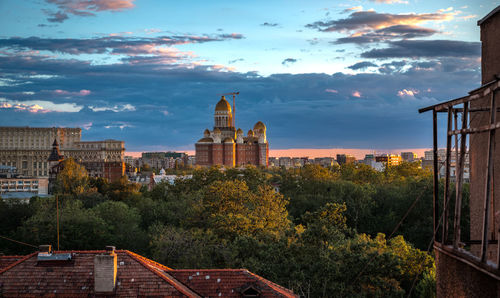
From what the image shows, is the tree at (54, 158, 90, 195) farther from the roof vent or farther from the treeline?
the roof vent

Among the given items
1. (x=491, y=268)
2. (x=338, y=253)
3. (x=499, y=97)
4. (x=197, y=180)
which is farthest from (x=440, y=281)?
(x=197, y=180)

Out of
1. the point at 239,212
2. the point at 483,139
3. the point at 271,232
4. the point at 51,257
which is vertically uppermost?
the point at 483,139

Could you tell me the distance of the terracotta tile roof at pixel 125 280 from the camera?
76.6 feet

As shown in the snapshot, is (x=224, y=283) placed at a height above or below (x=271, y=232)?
above

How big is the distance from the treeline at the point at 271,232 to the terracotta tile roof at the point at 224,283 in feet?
21.9

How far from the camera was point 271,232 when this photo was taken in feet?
144

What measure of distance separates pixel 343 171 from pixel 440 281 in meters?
115

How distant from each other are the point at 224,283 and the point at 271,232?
19.1 m

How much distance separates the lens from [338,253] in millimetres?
33438

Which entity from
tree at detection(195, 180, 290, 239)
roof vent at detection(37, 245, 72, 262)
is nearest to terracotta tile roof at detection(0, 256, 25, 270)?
roof vent at detection(37, 245, 72, 262)

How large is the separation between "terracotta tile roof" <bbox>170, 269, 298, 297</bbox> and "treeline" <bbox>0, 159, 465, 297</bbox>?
6.68 metres

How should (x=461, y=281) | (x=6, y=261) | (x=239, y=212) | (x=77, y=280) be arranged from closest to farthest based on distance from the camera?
1. (x=461, y=281)
2. (x=77, y=280)
3. (x=6, y=261)
4. (x=239, y=212)

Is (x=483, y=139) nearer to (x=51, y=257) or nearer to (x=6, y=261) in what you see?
(x=51, y=257)

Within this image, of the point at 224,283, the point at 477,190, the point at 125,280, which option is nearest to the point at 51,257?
the point at 125,280
